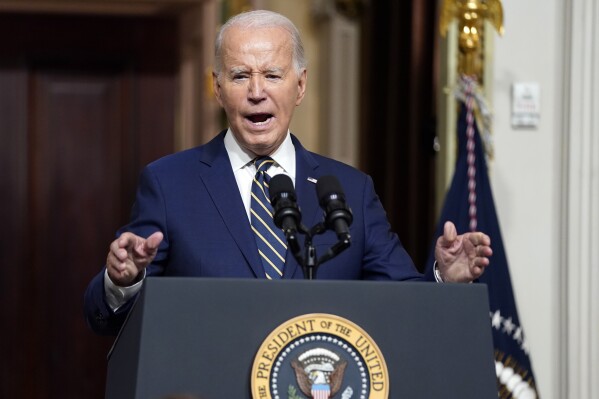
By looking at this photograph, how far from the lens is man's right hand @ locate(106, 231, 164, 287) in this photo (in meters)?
2.34

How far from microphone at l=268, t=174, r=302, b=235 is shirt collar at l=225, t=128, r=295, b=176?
54 centimetres

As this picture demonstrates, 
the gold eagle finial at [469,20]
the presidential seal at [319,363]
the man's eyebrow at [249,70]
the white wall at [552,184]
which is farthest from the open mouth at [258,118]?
the white wall at [552,184]

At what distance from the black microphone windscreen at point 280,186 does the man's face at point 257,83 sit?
0.48 m

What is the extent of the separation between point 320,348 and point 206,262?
22.4 inches

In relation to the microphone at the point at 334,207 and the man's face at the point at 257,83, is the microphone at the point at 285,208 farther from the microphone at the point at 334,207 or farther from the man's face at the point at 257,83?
the man's face at the point at 257,83

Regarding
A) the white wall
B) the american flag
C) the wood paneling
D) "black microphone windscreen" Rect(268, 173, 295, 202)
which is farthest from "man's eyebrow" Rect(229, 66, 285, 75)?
the wood paneling

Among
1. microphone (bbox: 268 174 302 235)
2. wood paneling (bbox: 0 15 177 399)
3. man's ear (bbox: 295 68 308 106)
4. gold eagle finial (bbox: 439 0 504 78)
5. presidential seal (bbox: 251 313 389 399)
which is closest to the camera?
presidential seal (bbox: 251 313 389 399)

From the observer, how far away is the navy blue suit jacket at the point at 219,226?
2680mm

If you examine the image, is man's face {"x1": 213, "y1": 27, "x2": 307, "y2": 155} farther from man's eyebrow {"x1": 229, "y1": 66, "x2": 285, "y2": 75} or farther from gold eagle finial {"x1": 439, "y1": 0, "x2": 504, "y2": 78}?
gold eagle finial {"x1": 439, "y1": 0, "x2": 504, "y2": 78}

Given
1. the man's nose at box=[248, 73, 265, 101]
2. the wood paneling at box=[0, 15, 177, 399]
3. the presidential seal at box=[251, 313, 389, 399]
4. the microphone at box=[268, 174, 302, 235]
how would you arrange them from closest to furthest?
the presidential seal at box=[251, 313, 389, 399] → the microphone at box=[268, 174, 302, 235] → the man's nose at box=[248, 73, 265, 101] → the wood paneling at box=[0, 15, 177, 399]

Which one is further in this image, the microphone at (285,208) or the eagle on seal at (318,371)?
the microphone at (285,208)

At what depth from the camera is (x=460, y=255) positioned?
8.48ft

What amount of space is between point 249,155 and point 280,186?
56cm

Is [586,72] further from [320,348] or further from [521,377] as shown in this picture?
[320,348]
